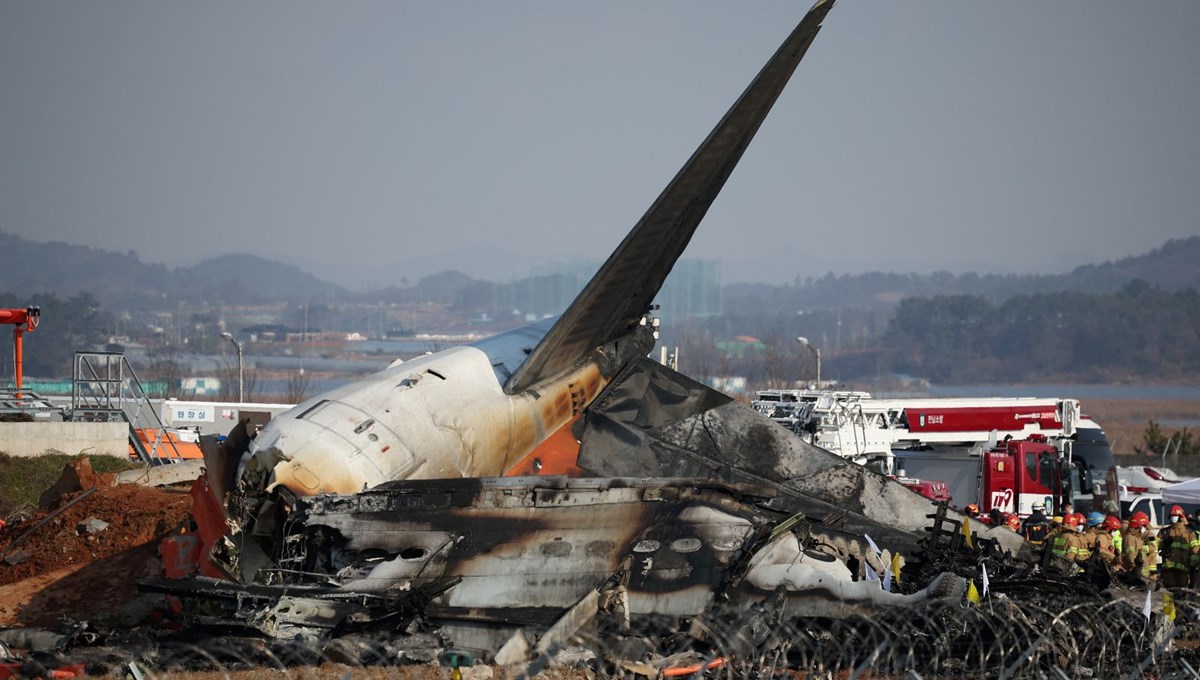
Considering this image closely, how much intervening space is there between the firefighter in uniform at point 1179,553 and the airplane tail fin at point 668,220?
9.29 meters

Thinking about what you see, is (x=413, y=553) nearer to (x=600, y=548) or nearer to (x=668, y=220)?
(x=600, y=548)

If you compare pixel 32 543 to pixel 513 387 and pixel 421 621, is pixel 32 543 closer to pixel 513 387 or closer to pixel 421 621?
pixel 513 387

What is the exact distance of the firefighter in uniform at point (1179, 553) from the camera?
61.0 ft

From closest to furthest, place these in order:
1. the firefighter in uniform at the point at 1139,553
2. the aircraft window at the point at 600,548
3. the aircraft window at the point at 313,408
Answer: the aircraft window at the point at 600,548, the aircraft window at the point at 313,408, the firefighter in uniform at the point at 1139,553

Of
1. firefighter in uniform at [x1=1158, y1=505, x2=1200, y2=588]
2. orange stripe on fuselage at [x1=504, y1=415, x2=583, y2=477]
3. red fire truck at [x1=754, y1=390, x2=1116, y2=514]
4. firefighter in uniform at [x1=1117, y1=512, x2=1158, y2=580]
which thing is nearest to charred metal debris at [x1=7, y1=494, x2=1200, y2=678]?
firefighter in uniform at [x1=1117, y1=512, x2=1158, y2=580]

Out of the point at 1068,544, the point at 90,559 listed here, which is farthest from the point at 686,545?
the point at 90,559

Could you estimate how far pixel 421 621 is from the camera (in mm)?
13117

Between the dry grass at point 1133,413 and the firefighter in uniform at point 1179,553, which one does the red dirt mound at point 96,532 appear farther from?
the dry grass at point 1133,413

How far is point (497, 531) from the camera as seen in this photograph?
14.2 m

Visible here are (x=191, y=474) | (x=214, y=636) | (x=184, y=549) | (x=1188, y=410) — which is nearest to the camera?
(x=214, y=636)

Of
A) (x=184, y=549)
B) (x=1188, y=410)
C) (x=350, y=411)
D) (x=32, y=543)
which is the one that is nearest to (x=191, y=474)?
(x=32, y=543)

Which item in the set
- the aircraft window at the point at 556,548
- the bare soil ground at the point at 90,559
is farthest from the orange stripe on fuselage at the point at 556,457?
the bare soil ground at the point at 90,559

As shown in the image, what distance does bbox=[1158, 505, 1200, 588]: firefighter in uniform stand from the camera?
18.6m

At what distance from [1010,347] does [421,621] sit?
464ft
